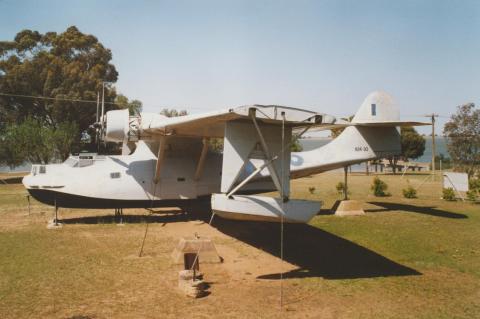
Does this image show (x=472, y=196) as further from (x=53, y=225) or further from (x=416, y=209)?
(x=53, y=225)

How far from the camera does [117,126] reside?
14.9 m

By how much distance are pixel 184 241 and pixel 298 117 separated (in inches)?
166

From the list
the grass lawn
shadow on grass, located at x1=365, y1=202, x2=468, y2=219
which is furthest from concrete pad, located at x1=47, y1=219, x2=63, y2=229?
shadow on grass, located at x1=365, y1=202, x2=468, y2=219

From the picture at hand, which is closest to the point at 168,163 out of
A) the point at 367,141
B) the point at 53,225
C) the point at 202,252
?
the point at 53,225

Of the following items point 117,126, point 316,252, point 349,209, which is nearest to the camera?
point 316,252

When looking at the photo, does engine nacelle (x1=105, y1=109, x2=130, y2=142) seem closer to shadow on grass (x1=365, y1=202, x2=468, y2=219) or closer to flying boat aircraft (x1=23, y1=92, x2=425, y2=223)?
flying boat aircraft (x1=23, y1=92, x2=425, y2=223)

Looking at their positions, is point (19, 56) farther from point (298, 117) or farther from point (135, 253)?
point (298, 117)

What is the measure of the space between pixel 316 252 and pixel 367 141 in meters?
7.09

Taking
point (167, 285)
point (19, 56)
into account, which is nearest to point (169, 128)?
point (167, 285)

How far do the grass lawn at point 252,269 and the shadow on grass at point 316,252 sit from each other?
3cm

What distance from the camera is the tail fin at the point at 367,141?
629 inches

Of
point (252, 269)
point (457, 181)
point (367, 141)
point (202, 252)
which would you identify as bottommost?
point (252, 269)

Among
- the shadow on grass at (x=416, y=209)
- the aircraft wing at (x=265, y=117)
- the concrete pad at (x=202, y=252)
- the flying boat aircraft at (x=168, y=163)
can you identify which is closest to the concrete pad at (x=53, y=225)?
the flying boat aircraft at (x=168, y=163)

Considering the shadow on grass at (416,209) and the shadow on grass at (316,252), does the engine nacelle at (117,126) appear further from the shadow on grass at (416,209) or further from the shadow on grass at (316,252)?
the shadow on grass at (416,209)
